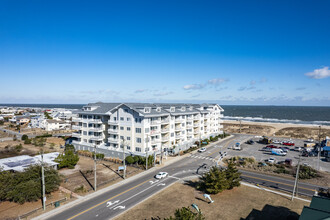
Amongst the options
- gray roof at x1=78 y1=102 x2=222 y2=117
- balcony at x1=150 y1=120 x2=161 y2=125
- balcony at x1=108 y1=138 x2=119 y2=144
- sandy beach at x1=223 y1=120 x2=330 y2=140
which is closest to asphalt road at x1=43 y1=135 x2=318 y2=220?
balcony at x1=150 y1=120 x2=161 y2=125

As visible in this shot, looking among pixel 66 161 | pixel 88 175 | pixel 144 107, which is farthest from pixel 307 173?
pixel 66 161

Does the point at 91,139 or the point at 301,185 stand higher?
the point at 91,139

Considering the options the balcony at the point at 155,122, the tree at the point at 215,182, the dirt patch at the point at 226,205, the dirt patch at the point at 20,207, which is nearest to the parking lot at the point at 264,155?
the balcony at the point at 155,122

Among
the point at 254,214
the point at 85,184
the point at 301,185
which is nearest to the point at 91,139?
the point at 85,184

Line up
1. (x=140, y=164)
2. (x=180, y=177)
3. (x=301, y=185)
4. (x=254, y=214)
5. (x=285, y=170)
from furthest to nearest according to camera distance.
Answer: (x=140, y=164) < (x=285, y=170) < (x=180, y=177) < (x=301, y=185) < (x=254, y=214)

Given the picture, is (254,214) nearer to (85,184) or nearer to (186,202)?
(186,202)
